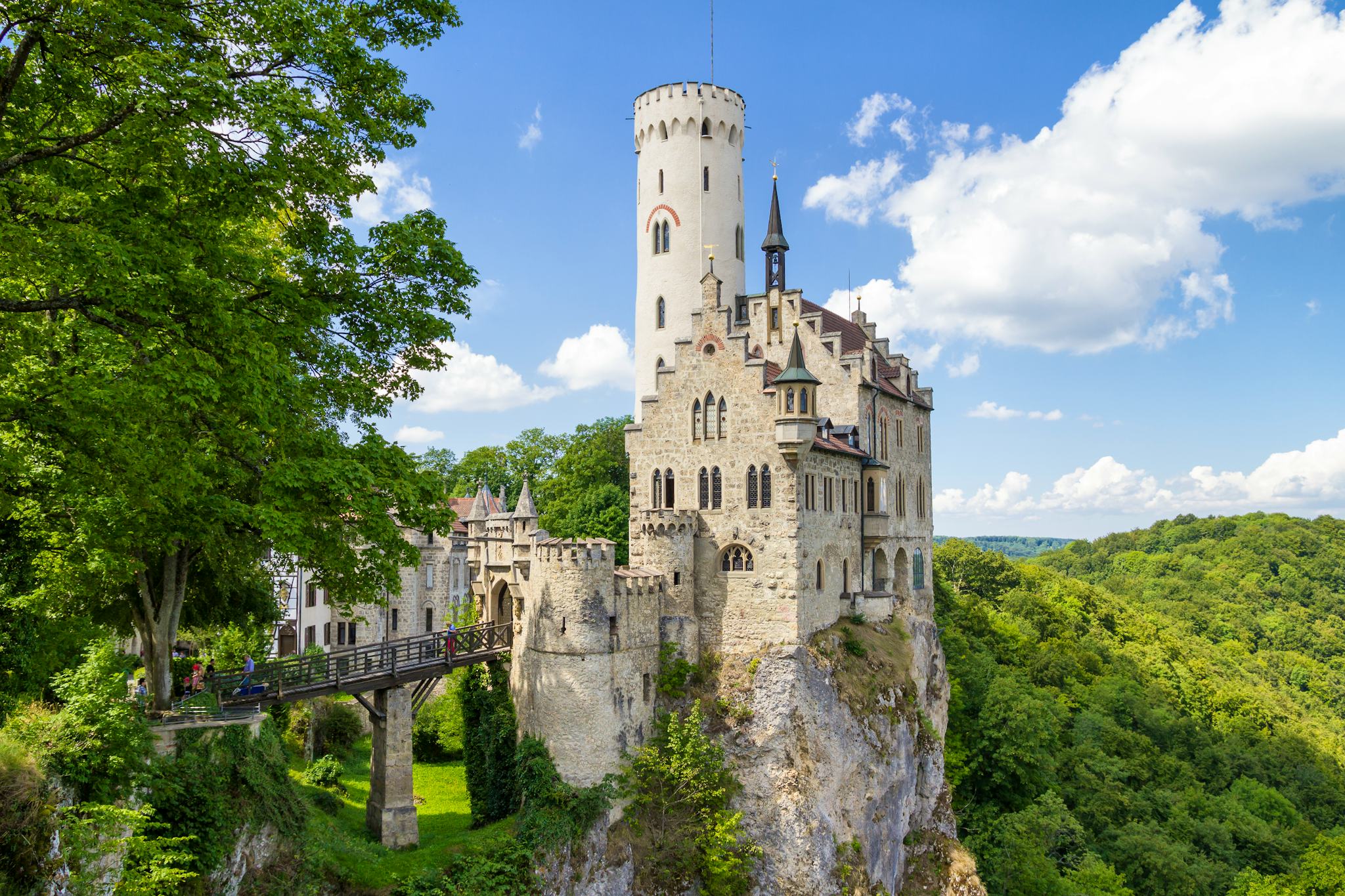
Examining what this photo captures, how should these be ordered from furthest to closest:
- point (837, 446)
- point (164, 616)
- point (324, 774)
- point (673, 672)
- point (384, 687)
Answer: point (837, 446), point (324, 774), point (673, 672), point (384, 687), point (164, 616)

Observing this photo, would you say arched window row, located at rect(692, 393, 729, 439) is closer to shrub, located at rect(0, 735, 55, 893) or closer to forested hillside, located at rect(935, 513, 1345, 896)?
forested hillside, located at rect(935, 513, 1345, 896)

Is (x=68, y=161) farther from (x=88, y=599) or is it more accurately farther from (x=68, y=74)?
(x=88, y=599)

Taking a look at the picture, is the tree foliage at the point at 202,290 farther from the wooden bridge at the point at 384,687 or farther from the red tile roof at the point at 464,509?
the red tile roof at the point at 464,509

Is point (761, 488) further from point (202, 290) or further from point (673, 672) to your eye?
point (202, 290)

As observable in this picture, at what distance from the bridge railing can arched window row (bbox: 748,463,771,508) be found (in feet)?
35.8

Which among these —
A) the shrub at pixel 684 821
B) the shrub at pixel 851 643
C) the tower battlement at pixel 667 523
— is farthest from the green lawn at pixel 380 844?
the shrub at pixel 851 643

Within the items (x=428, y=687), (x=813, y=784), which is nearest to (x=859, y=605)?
(x=813, y=784)

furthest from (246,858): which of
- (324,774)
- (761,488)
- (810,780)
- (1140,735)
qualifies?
(1140,735)

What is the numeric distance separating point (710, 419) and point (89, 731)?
24641mm

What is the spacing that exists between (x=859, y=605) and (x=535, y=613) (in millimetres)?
16099

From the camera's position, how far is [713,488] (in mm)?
36906

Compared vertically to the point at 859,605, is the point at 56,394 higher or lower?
higher

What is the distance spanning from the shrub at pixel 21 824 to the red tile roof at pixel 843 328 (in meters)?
34.2

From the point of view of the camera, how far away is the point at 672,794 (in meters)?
32.8
